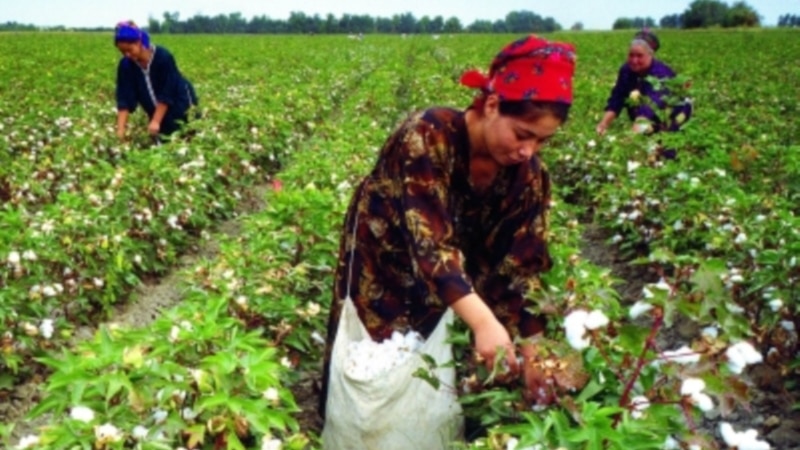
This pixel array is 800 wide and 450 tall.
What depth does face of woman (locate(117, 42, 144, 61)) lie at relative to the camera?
5438mm

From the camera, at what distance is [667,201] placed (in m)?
4.74

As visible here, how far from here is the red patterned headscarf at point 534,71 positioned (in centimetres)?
184

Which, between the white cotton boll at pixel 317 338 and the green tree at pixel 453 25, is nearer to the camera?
the white cotton boll at pixel 317 338

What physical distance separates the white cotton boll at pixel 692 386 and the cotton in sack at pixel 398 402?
2.67ft

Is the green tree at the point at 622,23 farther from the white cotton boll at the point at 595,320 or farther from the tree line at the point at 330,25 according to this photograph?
the white cotton boll at the point at 595,320

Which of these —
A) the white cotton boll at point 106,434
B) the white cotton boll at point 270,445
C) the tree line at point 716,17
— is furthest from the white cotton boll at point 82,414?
the tree line at point 716,17

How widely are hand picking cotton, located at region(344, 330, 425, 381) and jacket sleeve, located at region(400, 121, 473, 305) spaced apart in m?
0.36

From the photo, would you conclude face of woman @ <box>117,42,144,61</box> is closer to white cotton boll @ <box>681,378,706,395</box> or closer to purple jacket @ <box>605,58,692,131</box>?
purple jacket @ <box>605,58,692,131</box>

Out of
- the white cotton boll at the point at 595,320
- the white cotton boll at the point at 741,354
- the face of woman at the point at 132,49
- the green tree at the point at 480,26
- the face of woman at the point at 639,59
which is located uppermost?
the face of woman at the point at 132,49

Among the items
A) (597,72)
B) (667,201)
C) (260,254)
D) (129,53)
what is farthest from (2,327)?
(597,72)

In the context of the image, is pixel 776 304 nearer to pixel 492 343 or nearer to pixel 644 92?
pixel 492 343

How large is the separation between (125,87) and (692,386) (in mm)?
5155

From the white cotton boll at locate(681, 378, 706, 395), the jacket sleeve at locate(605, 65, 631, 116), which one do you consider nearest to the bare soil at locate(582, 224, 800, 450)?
the white cotton boll at locate(681, 378, 706, 395)

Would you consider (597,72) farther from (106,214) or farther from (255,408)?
(255,408)
